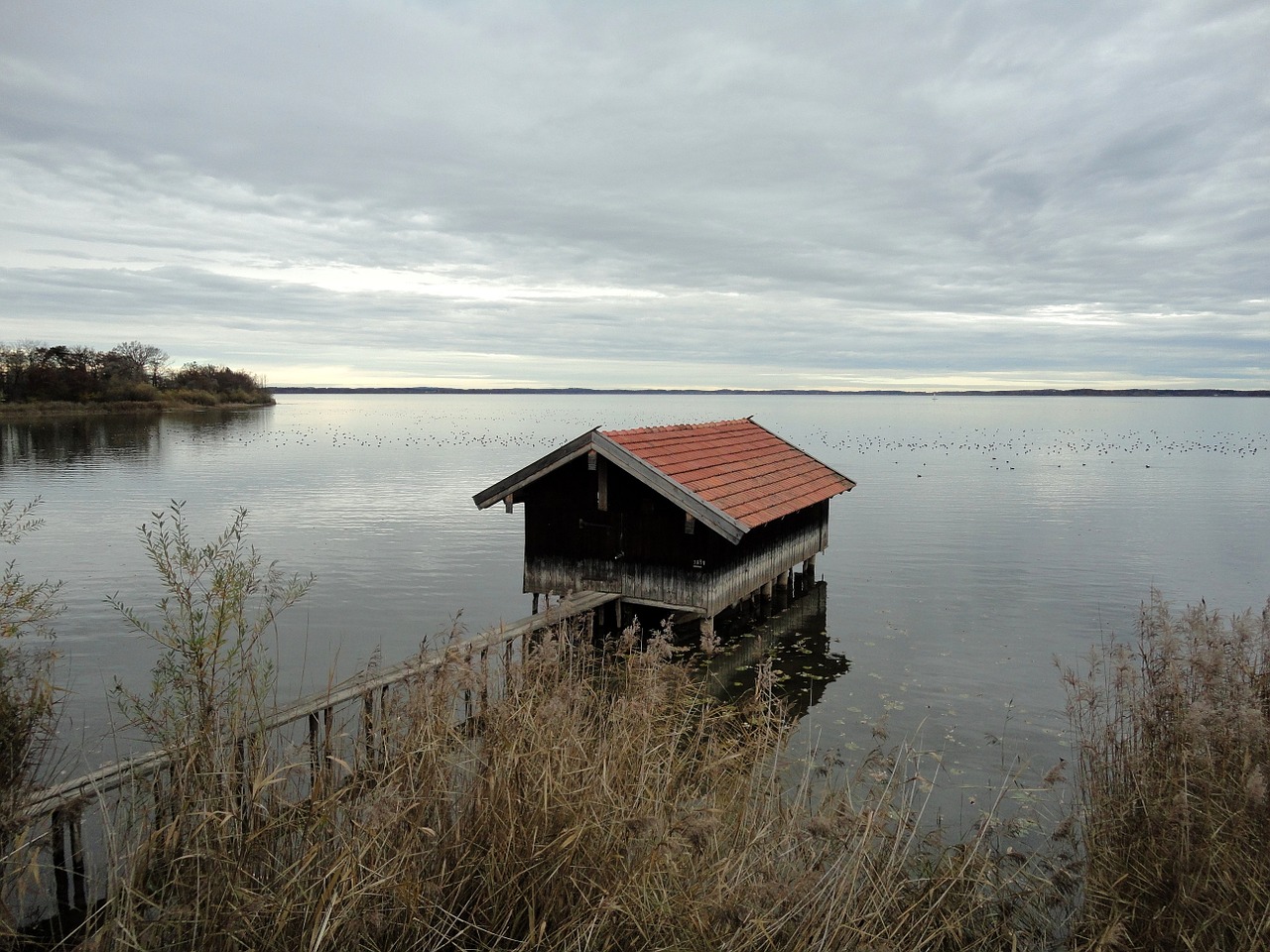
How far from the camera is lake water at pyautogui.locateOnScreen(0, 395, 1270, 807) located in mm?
13578

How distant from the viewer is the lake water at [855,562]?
1358 centimetres

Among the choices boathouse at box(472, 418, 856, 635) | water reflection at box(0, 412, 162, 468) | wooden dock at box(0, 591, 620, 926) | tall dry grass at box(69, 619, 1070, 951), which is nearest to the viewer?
tall dry grass at box(69, 619, 1070, 951)

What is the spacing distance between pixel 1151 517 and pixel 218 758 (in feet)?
121

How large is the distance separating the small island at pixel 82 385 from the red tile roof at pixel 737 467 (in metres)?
86.5

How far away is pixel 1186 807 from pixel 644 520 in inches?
432

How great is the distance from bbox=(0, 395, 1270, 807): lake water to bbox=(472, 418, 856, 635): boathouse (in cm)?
263

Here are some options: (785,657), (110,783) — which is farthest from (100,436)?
(110,783)

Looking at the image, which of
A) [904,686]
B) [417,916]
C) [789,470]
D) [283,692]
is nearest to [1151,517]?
[789,470]

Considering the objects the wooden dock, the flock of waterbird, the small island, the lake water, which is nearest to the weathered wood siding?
the lake water

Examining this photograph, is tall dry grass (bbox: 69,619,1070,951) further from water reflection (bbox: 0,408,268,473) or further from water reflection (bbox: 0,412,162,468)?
water reflection (bbox: 0,412,162,468)

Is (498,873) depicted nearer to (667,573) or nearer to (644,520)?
(667,573)

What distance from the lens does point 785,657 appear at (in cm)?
1606

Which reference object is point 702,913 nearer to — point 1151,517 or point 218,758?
point 218,758

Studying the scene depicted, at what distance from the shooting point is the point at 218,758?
188 inches
